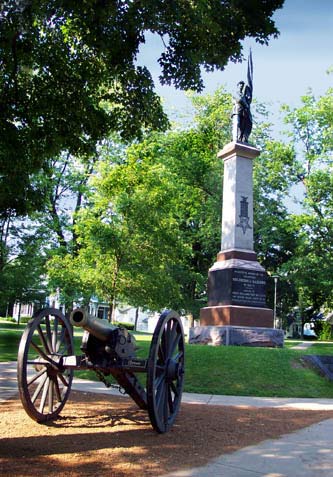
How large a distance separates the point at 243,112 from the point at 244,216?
3963mm

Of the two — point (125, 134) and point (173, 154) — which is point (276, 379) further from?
point (173, 154)

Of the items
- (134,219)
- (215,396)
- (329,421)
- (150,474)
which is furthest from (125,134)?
(134,219)

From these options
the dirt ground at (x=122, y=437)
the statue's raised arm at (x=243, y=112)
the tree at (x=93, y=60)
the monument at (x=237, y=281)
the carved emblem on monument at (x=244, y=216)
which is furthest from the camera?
the statue's raised arm at (x=243, y=112)

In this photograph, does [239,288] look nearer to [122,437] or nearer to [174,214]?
[122,437]

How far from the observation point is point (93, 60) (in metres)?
9.42

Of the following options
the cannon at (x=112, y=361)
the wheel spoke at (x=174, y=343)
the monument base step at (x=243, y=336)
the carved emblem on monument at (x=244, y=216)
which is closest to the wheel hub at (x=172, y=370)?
the cannon at (x=112, y=361)

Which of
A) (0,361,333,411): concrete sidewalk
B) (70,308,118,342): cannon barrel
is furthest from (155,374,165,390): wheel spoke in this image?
(0,361,333,411): concrete sidewalk

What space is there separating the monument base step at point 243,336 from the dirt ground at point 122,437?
234 inches

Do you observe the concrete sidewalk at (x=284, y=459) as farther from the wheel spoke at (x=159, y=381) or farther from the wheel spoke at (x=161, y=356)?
the wheel spoke at (x=161, y=356)

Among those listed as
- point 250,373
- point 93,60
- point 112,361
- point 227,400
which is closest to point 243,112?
point 93,60

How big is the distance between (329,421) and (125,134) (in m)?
6.26

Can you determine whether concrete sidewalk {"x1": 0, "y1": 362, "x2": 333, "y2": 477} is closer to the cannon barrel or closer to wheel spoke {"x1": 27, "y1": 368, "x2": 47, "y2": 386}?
the cannon barrel

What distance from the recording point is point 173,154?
32656mm

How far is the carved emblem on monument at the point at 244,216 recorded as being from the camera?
15.6 m
